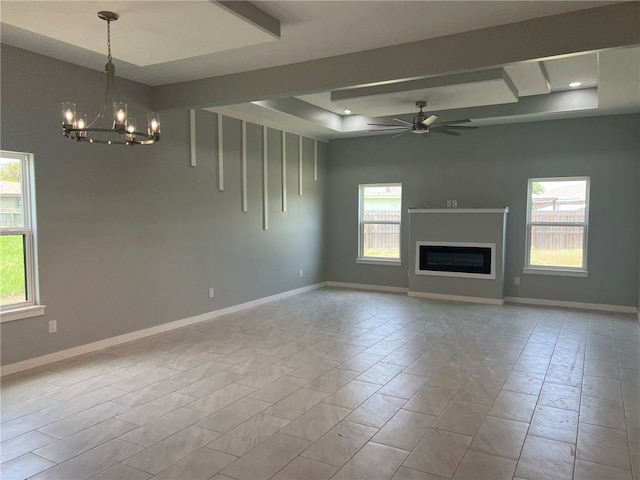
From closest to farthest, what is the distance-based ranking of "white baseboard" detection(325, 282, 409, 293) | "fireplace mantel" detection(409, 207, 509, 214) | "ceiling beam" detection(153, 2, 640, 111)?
"ceiling beam" detection(153, 2, 640, 111), "fireplace mantel" detection(409, 207, 509, 214), "white baseboard" detection(325, 282, 409, 293)

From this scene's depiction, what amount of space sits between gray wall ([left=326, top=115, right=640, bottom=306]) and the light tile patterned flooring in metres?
1.41

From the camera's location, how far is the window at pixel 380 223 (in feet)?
27.9

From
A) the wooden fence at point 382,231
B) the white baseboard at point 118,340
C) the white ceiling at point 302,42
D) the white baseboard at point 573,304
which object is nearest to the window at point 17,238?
the white baseboard at point 118,340

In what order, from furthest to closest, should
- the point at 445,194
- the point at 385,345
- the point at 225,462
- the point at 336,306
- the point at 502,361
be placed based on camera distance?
the point at 445,194
the point at 336,306
the point at 385,345
the point at 502,361
the point at 225,462

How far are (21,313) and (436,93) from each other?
4.80 m

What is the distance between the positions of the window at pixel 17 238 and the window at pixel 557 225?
22.2ft

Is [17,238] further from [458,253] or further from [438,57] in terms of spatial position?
[458,253]

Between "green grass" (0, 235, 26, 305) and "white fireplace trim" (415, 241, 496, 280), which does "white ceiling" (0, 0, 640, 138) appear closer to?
"green grass" (0, 235, 26, 305)

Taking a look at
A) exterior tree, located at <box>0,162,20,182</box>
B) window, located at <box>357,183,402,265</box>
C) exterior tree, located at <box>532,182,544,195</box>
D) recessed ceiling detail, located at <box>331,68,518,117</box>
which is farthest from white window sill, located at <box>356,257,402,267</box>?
exterior tree, located at <box>0,162,20,182</box>

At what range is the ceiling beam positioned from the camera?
3203 mm

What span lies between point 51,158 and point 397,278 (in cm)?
593

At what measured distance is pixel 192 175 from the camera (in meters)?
5.90

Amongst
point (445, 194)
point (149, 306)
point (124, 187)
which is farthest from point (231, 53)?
point (445, 194)

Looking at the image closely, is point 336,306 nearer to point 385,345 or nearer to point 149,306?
point 385,345
